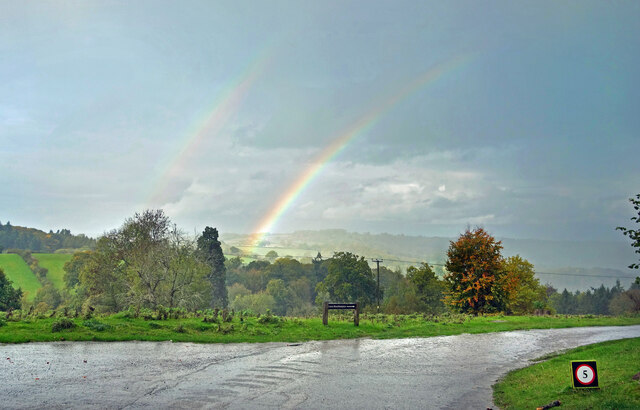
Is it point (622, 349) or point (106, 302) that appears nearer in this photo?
point (622, 349)

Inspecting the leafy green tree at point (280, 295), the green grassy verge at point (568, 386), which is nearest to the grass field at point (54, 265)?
the leafy green tree at point (280, 295)

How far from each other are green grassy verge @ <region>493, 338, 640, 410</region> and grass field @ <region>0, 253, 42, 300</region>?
9512cm

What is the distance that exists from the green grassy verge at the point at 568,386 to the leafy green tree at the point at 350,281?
58.3m

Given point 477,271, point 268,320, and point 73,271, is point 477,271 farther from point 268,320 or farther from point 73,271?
point 73,271

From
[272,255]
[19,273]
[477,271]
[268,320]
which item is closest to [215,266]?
[477,271]

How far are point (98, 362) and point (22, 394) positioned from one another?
152 inches

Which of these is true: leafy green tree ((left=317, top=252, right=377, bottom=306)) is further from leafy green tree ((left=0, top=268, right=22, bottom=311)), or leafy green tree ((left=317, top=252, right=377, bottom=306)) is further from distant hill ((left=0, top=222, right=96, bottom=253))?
distant hill ((left=0, top=222, right=96, bottom=253))

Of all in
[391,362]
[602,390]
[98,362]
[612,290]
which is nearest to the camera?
[602,390]

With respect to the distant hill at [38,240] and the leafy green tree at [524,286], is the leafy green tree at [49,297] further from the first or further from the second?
the leafy green tree at [524,286]

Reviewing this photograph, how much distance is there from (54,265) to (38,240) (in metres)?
45.0

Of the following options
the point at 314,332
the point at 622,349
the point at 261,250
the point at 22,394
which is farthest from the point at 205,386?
the point at 261,250

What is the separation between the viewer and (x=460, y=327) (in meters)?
28.4

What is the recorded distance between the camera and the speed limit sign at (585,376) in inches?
377

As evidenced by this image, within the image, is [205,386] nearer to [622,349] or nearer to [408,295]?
[622,349]
